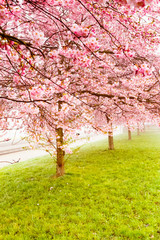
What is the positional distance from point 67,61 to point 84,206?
5677mm

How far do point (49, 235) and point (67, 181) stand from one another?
3.28 metres

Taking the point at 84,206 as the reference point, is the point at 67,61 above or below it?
above

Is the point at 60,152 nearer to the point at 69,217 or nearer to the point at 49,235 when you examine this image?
the point at 69,217

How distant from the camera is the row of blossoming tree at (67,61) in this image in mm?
3414

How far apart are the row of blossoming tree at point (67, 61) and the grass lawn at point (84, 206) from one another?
5.81 feet

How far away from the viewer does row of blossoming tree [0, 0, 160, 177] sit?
11.2 feet

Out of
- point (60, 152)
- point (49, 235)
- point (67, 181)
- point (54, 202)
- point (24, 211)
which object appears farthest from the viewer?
point (60, 152)

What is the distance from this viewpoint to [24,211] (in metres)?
5.59

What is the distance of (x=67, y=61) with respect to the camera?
7586mm

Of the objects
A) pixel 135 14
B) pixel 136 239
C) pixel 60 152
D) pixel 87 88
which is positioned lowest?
pixel 136 239

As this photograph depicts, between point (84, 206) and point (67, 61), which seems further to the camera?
point (67, 61)

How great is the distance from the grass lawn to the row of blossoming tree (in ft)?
5.81

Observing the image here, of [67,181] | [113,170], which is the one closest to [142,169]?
[113,170]

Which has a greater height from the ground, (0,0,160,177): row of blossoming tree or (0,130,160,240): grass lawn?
(0,0,160,177): row of blossoming tree
